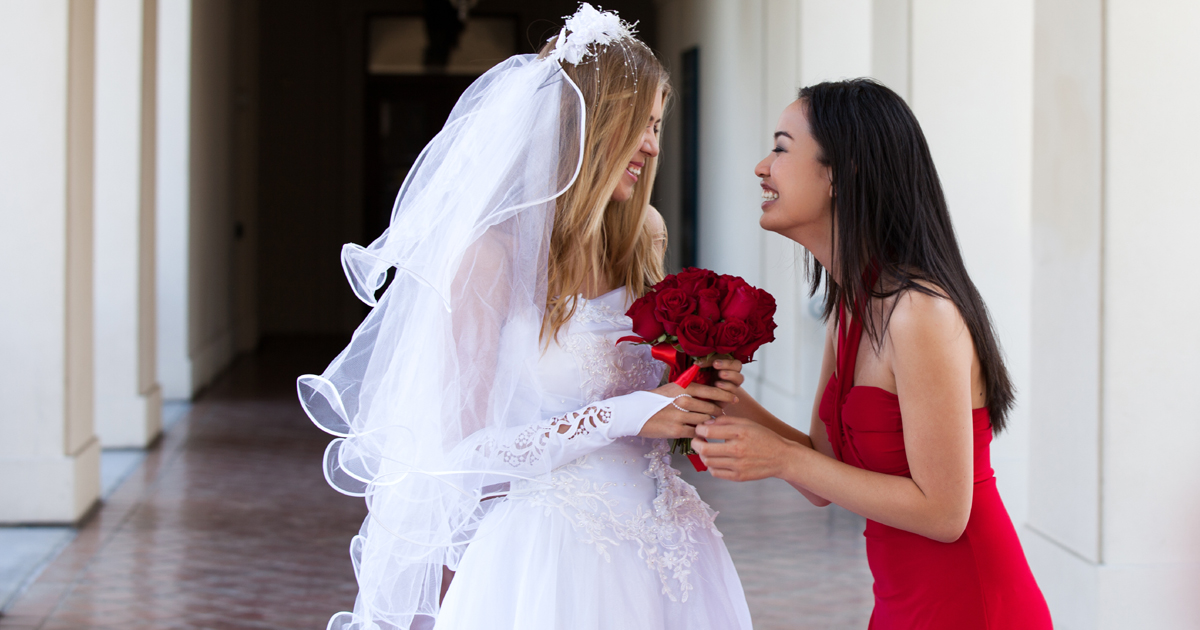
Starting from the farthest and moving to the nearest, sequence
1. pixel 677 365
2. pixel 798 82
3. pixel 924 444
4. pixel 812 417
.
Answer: pixel 798 82 < pixel 812 417 < pixel 677 365 < pixel 924 444

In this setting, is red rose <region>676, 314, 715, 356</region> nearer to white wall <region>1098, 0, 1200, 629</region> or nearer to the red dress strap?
the red dress strap

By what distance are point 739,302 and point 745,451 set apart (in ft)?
0.82

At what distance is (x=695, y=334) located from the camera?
5.65 feet

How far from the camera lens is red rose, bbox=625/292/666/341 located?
70.4 inches

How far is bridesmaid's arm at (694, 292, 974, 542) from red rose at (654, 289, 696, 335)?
0.69 feet

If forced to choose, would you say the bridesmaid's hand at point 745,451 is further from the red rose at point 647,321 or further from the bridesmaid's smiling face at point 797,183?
the bridesmaid's smiling face at point 797,183

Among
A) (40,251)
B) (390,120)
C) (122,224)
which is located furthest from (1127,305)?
(390,120)

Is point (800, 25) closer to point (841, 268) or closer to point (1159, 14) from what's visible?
point (1159, 14)

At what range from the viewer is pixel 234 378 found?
1001 centimetres

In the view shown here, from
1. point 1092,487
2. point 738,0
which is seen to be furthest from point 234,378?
point 1092,487

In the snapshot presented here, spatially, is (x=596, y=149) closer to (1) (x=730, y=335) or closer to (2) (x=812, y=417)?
(1) (x=730, y=335)

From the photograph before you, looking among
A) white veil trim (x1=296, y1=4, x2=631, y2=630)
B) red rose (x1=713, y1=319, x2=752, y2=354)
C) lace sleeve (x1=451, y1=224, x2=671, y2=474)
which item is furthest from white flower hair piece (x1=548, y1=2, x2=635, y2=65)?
red rose (x1=713, y1=319, x2=752, y2=354)

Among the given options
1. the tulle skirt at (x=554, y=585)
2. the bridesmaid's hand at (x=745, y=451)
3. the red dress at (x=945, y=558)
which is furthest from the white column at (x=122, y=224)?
the red dress at (x=945, y=558)

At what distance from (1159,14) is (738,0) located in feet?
18.1
